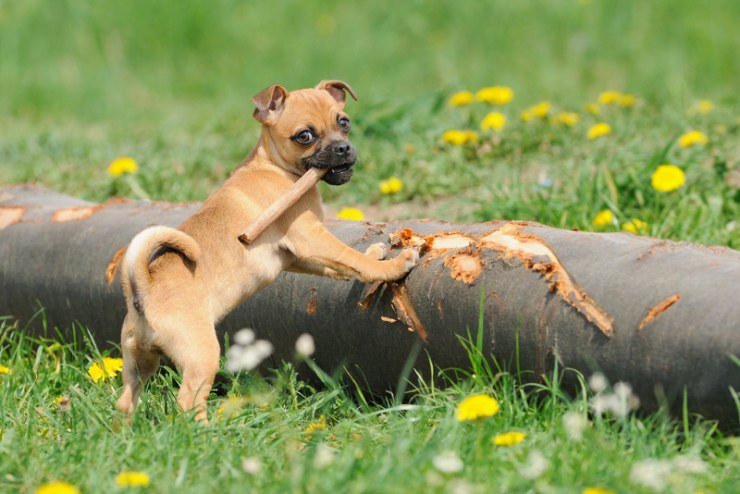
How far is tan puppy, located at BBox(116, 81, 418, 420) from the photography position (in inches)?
128

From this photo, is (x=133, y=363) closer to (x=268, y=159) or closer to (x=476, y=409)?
(x=268, y=159)

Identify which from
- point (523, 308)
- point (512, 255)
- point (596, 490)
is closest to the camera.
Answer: point (596, 490)

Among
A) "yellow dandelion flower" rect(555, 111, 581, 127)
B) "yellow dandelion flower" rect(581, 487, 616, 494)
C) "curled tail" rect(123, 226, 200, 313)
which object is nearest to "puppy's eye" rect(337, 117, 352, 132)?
"curled tail" rect(123, 226, 200, 313)

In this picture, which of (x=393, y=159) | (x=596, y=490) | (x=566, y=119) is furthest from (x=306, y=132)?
(x=566, y=119)

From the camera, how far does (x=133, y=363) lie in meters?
3.37

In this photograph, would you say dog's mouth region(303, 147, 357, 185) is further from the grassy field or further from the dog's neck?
the grassy field

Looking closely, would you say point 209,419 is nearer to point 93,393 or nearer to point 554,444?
point 93,393

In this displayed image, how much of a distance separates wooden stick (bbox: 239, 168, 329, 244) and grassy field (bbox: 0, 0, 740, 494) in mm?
467

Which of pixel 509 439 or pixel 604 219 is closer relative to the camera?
pixel 509 439

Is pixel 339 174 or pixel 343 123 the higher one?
pixel 343 123

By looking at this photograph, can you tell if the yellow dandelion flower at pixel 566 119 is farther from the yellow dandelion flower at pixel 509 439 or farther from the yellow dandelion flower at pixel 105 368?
the yellow dandelion flower at pixel 509 439

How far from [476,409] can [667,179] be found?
2.23m

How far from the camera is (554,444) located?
9.11ft

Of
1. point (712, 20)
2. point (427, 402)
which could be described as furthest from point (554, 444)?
point (712, 20)
